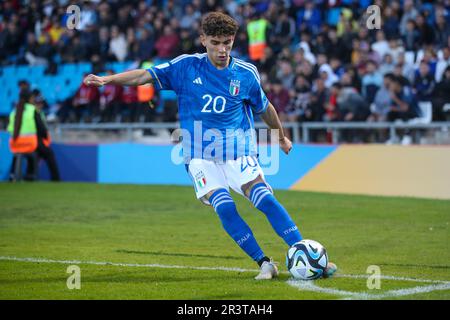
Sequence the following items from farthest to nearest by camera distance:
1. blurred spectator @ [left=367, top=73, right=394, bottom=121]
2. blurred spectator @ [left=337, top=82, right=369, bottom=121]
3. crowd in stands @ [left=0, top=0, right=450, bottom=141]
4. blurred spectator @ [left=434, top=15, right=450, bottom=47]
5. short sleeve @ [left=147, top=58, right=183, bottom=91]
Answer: blurred spectator @ [left=434, top=15, right=450, bottom=47] < blurred spectator @ [left=337, top=82, right=369, bottom=121] < crowd in stands @ [left=0, top=0, right=450, bottom=141] < blurred spectator @ [left=367, top=73, right=394, bottom=121] < short sleeve @ [left=147, top=58, right=183, bottom=91]

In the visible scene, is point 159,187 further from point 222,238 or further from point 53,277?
point 53,277

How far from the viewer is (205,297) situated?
7277 millimetres

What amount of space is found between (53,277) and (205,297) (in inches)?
71.0

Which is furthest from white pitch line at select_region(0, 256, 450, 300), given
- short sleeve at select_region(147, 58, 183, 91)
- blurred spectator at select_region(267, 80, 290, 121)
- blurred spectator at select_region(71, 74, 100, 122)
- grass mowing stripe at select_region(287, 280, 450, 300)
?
blurred spectator at select_region(71, 74, 100, 122)

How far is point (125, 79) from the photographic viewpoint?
850 cm

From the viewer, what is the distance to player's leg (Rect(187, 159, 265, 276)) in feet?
27.3

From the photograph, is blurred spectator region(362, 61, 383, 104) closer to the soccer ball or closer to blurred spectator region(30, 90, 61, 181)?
blurred spectator region(30, 90, 61, 181)

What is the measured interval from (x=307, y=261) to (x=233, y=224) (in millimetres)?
808

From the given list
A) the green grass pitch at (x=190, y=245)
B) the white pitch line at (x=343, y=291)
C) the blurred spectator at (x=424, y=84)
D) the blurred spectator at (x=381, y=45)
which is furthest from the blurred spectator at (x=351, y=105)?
the white pitch line at (x=343, y=291)

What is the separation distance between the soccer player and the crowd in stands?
962 centimetres

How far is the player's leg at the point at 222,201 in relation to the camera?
833 cm

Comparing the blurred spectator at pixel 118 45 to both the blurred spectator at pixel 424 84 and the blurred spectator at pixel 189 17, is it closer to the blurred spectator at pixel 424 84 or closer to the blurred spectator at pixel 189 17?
the blurred spectator at pixel 189 17

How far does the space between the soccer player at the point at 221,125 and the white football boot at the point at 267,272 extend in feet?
0.04
